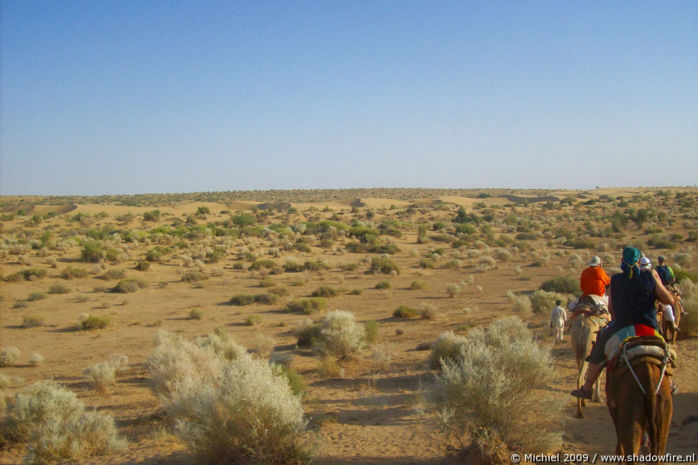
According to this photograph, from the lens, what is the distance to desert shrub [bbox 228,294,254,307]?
20433mm

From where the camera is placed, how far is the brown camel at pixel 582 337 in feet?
25.4

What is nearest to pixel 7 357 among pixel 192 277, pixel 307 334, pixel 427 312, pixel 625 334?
pixel 307 334

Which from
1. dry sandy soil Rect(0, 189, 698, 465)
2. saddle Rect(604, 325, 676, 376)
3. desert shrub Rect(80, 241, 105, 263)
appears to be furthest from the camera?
desert shrub Rect(80, 241, 105, 263)

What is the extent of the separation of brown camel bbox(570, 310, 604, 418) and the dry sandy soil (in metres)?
0.44

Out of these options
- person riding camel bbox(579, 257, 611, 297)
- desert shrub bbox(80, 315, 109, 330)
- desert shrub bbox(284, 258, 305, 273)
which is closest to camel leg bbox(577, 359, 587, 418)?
person riding camel bbox(579, 257, 611, 297)

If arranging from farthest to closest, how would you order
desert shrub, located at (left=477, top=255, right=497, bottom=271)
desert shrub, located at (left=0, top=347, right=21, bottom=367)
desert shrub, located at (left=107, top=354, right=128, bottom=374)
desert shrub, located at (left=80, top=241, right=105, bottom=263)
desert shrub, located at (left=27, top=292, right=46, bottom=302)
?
1. desert shrub, located at (left=80, top=241, right=105, bottom=263)
2. desert shrub, located at (left=477, top=255, right=497, bottom=271)
3. desert shrub, located at (left=27, top=292, right=46, bottom=302)
4. desert shrub, located at (left=0, top=347, right=21, bottom=367)
5. desert shrub, located at (left=107, top=354, right=128, bottom=374)

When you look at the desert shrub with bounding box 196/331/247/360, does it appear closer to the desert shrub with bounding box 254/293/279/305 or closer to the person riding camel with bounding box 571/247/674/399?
the desert shrub with bounding box 254/293/279/305

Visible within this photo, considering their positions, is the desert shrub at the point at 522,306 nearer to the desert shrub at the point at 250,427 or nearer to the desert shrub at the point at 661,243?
the desert shrub at the point at 250,427

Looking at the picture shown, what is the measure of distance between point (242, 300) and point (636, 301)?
17.0 m

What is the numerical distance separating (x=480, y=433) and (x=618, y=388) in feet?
5.89

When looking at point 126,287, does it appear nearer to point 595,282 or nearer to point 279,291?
point 279,291

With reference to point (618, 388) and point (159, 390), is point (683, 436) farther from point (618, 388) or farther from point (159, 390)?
point (159, 390)

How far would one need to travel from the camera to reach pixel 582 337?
787 centimetres

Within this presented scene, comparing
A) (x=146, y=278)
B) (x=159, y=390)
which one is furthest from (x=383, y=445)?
(x=146, y=278)
